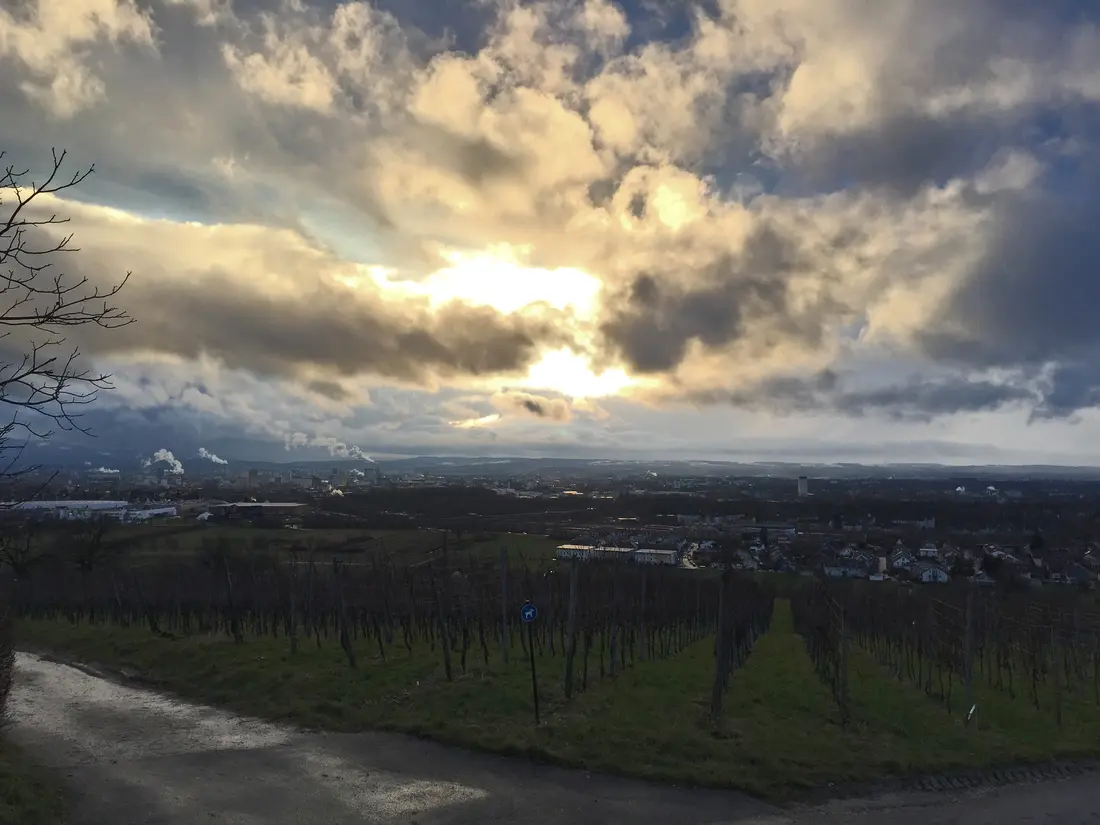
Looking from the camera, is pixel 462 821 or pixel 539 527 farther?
pixel 539 527

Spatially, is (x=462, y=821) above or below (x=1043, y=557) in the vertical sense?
above

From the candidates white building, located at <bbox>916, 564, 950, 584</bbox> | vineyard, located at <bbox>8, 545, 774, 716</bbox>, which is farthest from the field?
white building, located at <bbox>916, 564, 950, 584</bbox>

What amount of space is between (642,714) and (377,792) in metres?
5.88

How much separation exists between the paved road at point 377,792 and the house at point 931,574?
2162 inches

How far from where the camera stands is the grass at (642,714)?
37.9 feet

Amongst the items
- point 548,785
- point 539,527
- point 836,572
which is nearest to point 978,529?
point 836,572

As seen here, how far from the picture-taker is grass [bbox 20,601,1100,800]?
11.6 meters

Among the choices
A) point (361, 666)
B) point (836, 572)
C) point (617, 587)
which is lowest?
point (836, 572)

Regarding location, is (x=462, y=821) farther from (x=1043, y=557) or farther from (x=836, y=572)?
(x=1043, y=557)

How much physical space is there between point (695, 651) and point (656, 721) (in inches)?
612

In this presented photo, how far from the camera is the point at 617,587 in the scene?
21.0m

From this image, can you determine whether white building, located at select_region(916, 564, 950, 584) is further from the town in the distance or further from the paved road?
the paved road

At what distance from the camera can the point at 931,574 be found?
209 ft

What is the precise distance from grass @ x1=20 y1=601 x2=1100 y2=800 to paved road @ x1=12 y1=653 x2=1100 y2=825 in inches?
30.1
